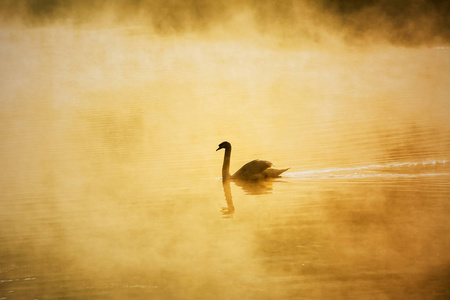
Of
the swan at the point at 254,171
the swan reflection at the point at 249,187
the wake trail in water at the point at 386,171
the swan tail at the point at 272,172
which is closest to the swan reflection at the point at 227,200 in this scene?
the swan reflection at the point at 249,187

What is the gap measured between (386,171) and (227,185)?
66.1 inches

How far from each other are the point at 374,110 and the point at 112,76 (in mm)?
7140

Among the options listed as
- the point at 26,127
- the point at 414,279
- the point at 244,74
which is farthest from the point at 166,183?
the point at 244,74

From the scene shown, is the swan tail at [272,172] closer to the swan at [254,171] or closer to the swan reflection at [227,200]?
the swan at [254,171]

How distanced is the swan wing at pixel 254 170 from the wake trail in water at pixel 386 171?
283mm

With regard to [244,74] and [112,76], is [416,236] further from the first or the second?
[112,76]

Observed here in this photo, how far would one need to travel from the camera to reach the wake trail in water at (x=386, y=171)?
7336 mm

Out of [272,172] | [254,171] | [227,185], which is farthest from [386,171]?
[227,185]

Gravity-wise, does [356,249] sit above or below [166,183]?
below

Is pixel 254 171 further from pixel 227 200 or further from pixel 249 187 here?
pixel 227 200

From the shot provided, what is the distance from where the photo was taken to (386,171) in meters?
7.51

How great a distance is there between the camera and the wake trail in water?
7336mm

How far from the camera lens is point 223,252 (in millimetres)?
5270

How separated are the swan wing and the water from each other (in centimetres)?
14
